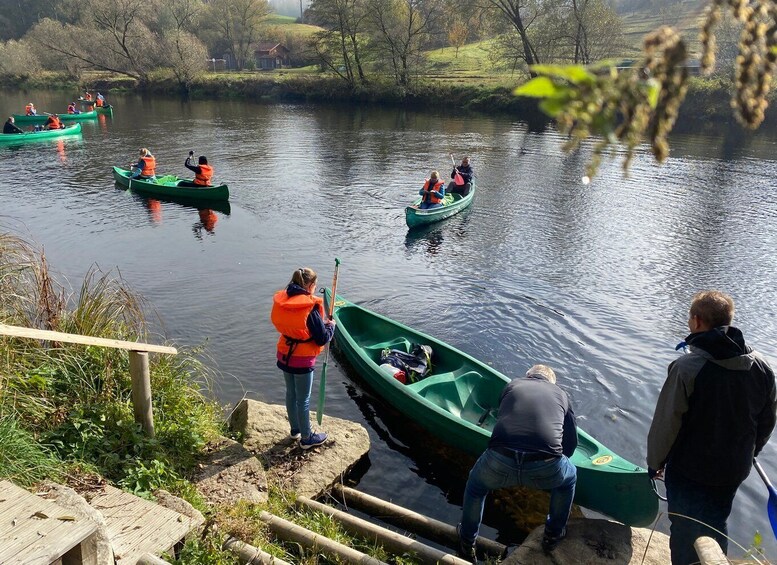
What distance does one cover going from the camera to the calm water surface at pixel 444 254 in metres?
8.95

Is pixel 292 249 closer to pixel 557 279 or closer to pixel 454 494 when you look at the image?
pixel 557 279

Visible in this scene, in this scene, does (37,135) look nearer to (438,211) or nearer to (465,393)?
(438,211)

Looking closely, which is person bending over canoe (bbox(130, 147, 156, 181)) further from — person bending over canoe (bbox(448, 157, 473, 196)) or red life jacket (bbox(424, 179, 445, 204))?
person bending over canoe (bbox(448, 157, 473, 196))

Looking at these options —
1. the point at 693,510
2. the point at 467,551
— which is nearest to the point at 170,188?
the point at 467,551

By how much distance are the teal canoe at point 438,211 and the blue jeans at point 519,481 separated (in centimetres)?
1196

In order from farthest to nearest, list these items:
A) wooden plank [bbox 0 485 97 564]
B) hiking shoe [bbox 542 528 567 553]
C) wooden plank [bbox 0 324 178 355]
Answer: hiking shoe [bbox 542 528 567 553]
wooden plank [bbox 0 324 178 355]
wooden plank [bbox 0 485 97 564]

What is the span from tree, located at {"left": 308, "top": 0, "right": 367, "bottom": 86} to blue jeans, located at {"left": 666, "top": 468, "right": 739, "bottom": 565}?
47745mm

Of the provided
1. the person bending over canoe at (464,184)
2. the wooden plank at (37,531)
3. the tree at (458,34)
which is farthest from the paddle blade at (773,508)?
the tree at (458,34)

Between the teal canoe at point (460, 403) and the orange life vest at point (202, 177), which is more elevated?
the orange life vest at point (202, 177)

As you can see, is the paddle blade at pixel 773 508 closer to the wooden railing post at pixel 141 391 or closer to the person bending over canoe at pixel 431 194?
the wooden railing post at pixel 141 391

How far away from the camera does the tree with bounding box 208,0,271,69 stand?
70.0 metres

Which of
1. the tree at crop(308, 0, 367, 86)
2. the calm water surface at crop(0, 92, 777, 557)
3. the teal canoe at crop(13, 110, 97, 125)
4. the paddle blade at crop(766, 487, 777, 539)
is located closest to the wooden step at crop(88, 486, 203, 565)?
the calm water surface at crop(0, 92, 777, 557)

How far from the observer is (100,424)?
5785mm

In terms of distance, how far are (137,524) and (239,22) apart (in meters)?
75.6
